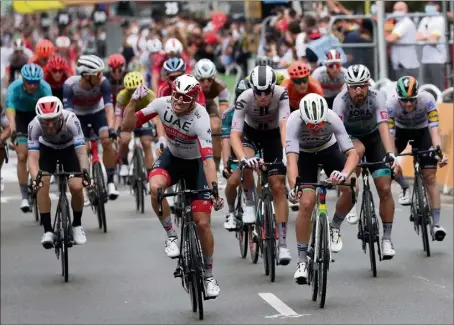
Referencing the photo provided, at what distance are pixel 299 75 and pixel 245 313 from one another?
304 cm

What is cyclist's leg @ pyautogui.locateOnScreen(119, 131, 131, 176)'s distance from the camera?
1872 cm

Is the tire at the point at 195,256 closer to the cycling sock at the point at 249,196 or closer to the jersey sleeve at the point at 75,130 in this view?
the jersey sleeve at the point at 75,130

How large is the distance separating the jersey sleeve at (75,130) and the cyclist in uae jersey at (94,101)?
2.17 ft

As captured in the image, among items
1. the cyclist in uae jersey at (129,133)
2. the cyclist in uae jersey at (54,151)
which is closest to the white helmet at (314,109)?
the cyclist in uae jersey at (129,133)

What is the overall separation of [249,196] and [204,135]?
3.74 metres

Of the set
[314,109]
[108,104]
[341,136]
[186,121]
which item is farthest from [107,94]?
[314,109]

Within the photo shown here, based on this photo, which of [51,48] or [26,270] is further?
[51,48]

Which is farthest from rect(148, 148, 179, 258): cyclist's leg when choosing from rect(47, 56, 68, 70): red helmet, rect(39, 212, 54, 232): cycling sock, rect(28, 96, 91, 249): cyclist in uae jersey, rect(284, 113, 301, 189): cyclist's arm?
rect(47, 56, 68, 70): red helmet

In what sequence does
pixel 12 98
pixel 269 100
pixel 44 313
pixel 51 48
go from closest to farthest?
pixel 269 100 < pixel 44 313 < pixel 12 98 < pixel 51 48

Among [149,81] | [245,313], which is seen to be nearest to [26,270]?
[245,313]

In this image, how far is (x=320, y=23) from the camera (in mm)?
28750

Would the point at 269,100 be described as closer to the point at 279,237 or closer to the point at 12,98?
the point at 279,237

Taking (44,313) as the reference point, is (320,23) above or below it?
above

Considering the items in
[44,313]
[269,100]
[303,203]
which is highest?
[269,100]
